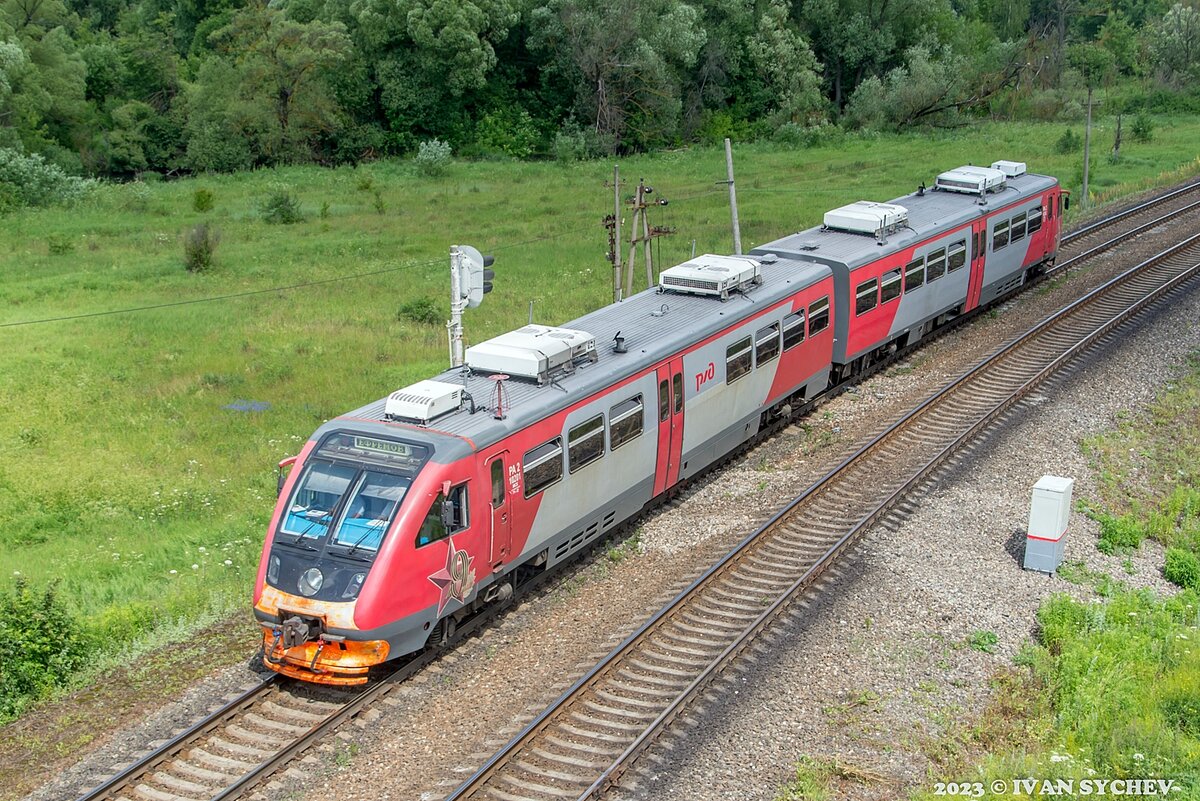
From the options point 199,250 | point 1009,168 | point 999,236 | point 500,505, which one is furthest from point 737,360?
point 199,250

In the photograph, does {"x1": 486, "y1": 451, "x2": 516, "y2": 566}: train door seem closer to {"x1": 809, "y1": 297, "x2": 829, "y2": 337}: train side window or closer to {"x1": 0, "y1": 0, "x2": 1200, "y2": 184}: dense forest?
{"x1": 809, "y1": 297, "x2": 829, "y2": 337}: train side window

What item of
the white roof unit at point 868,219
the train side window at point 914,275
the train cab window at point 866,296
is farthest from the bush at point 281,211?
the train cab window at point 866,296

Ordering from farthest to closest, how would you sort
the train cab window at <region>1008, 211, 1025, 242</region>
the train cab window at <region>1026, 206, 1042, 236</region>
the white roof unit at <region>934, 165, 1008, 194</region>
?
the train cab window at <region>1026, 206, 1042, 236</region>, the train cab window at <region>1008, 211, 1025, 242</region>, the white roof unit at <region>934, 165, 1008, 194</region>

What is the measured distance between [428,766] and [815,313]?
1316 centimetres

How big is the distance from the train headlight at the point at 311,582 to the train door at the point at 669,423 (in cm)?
633

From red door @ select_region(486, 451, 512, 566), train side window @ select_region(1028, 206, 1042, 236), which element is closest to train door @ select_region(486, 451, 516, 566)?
red door @ select_region(486, 451, 512, 566)

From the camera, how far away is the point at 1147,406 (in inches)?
971

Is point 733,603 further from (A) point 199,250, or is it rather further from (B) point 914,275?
(A) point 199,250

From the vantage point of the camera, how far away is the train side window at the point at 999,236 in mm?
30000

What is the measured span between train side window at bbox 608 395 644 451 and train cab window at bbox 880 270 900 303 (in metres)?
9.38

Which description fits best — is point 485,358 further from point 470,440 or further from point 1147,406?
point 1147,406

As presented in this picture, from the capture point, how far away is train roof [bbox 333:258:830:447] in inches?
599

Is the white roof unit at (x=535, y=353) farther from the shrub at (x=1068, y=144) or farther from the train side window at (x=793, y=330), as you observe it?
the shrub at (x=1068, y=144)

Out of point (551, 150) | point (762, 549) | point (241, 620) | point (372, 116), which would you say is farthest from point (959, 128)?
point (241, 620)
